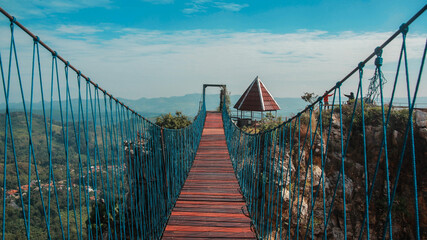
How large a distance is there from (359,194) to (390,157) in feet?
6.83

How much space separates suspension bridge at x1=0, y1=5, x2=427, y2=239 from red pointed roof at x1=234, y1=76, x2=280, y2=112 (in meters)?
1.30

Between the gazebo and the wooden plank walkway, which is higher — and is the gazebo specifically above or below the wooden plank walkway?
above

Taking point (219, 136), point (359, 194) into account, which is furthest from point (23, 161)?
point (359, 194)

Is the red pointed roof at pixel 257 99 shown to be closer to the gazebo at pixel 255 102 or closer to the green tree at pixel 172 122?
the gazebo at pixel 255 102

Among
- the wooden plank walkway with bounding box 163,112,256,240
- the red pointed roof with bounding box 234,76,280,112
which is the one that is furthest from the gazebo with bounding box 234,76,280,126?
the wooden plank walkway with bounding box 163,112,256,240

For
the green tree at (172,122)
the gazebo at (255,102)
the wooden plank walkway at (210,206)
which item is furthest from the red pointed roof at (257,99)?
the wooden plank walkway at (210,206)

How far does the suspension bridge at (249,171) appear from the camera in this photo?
1.72m

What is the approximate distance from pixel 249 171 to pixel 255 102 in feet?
26.1

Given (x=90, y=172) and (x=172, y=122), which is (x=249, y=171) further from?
(x=172, y=122)

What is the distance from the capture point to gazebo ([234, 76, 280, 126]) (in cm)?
1380

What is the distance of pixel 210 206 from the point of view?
4922mm

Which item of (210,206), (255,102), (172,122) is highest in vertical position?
(255,102)

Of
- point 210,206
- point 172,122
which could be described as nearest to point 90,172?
point 210,206

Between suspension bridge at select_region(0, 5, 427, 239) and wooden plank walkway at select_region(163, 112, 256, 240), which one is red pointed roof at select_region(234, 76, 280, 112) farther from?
wooden plank walkway at select_region(163, 112, 256, 240)
